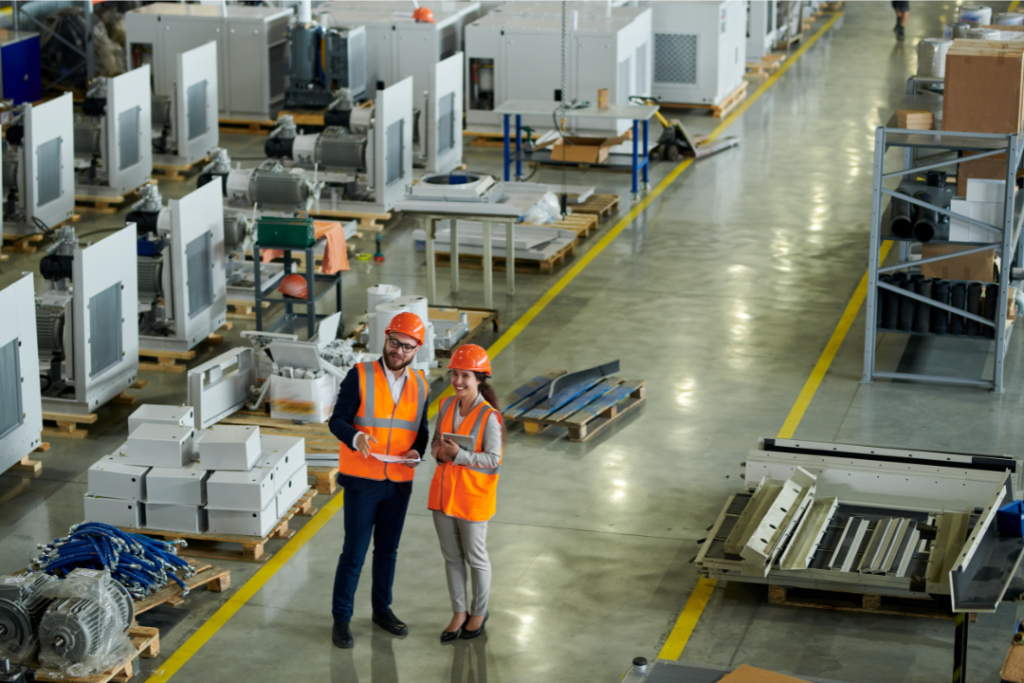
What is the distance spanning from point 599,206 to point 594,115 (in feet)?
3.61

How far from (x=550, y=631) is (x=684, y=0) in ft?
43.3

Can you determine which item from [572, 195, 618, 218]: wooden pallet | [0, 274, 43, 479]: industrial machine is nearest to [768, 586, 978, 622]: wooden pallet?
[0, 274, 43, 479]: industrial machine

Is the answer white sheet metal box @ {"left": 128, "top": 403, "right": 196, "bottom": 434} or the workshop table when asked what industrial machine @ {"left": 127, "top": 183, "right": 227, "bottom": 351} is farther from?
the workshop table

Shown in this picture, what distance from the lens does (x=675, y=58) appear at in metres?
19.0

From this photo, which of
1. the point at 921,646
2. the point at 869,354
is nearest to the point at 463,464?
the point at 921,646

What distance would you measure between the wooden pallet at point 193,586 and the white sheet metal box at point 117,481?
67 cm

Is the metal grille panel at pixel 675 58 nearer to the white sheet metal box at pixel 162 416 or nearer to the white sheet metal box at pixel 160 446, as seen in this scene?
the white sheet metal box at pixel 162 416

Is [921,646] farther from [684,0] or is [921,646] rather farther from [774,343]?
[684,0]

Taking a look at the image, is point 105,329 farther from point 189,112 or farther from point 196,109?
point 196,109

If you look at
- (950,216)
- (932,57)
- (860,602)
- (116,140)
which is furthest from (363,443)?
(116,140)

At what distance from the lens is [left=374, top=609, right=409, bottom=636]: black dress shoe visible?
270 inches

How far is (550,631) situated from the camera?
273 inches

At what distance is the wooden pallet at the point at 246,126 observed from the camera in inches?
698

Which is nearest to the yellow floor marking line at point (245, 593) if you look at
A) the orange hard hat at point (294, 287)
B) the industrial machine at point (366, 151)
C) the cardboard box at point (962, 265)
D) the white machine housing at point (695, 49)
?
the orange hard hat at point (294, 287)
